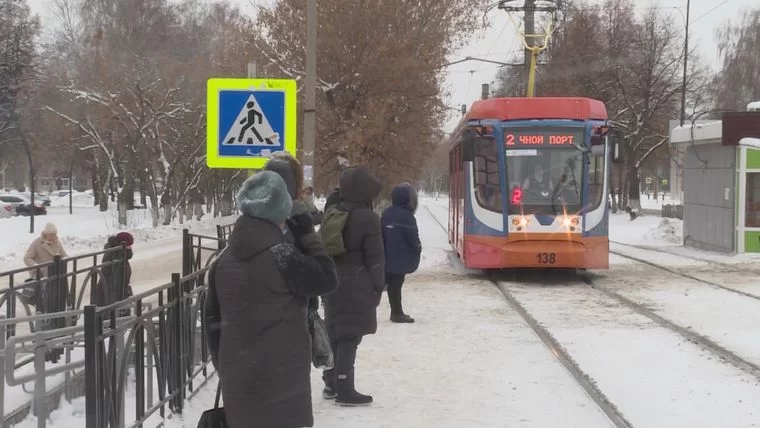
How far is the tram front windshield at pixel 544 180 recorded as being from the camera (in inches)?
560

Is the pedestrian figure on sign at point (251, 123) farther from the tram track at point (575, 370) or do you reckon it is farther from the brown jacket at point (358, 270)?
the tram track at point (575, 370)

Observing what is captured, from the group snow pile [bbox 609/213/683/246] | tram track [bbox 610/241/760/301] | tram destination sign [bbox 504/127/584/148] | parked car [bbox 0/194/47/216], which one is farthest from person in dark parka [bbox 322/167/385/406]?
parked car [bbox 0/194/47/216]

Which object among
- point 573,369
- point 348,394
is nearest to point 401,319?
point 573,369

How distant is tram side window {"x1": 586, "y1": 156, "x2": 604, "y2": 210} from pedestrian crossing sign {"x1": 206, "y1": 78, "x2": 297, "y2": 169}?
7.65 m

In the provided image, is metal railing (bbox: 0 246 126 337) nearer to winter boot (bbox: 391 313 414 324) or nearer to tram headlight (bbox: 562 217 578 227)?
winter boot (bbox: 391 313 414 324)

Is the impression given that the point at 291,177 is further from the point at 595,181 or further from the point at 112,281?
the point at 595,181

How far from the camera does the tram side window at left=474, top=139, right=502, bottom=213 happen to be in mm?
14391

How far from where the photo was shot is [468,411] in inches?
251

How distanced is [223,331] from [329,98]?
1914cm

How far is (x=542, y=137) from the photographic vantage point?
46.7 feet

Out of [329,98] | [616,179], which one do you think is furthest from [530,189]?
[616,179]

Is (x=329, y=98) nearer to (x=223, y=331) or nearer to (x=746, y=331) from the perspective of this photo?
(x=746, y=331)

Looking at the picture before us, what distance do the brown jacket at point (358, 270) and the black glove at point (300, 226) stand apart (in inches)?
77.5

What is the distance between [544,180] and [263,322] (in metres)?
Result: 11.1
